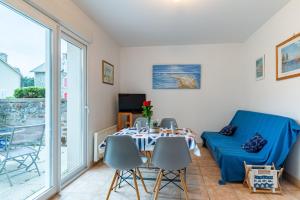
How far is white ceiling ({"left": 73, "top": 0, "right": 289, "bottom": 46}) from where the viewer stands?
2.90 meters

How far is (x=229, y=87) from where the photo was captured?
197 inches

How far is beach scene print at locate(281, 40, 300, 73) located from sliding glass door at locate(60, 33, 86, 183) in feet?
10.3

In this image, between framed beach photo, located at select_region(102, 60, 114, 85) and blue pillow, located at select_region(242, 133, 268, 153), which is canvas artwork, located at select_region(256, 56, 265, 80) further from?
framed beach photo, located at select_region(102, 60, 114, 85)

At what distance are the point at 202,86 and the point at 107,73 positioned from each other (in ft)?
7.78

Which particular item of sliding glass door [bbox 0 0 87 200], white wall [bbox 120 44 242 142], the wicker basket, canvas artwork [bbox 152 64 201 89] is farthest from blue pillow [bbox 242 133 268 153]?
sliding glass door [bbox 0 0 87 200]

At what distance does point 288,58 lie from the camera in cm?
290

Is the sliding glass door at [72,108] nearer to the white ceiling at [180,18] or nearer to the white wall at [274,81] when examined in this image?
the white ceiling at [180,18]

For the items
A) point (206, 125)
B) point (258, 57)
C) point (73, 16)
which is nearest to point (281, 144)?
point (258, 57)

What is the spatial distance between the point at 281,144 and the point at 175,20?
253 centimetres

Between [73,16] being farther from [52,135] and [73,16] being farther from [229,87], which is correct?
[229,87]

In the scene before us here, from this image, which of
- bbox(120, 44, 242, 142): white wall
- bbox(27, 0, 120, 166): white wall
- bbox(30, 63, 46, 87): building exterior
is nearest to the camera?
bbox(30, 63, 46, 87): building exterior

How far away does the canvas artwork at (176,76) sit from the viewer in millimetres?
5051

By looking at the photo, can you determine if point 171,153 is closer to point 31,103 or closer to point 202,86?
point 31,103

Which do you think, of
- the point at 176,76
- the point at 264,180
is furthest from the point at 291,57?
the point at 176,76
